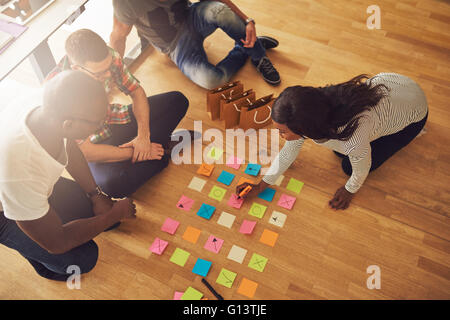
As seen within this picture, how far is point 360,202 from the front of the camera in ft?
6.69

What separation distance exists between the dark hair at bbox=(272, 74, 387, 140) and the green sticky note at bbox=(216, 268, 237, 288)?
2.65 ft

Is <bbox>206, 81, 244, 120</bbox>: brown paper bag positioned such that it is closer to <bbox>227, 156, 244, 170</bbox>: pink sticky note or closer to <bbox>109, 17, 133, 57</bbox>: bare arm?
<bbox>227, 156, 244, 170</bbox>: pink sticky note

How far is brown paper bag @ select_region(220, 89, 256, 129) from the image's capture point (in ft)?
6.98

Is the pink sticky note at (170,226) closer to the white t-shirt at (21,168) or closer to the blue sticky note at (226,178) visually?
the blue sticky note at (226,178)

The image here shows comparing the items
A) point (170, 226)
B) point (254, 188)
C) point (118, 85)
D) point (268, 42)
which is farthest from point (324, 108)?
point (268, 42)

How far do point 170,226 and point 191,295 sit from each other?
1.28ft

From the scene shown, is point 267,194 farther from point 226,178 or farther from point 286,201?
point 226,178

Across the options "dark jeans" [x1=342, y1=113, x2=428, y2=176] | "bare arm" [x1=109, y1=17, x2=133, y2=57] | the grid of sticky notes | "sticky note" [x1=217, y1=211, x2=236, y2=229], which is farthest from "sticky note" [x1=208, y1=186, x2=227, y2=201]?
"bare arm" [x1=109, y1=17, x2=133, y2=57]

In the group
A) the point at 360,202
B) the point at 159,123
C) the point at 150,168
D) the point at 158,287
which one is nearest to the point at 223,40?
the point at 159,123

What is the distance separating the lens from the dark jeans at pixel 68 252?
1.50 m

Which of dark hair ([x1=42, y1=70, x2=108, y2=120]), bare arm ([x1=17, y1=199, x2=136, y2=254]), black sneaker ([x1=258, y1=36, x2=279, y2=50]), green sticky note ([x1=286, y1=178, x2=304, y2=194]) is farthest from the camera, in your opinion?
black sneaker ([x1=258, y1=36, x2=279, y2=50])

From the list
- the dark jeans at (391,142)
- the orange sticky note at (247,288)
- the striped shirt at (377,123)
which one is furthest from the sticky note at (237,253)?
the dark jeans at (391,142)

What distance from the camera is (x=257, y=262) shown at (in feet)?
6.02
